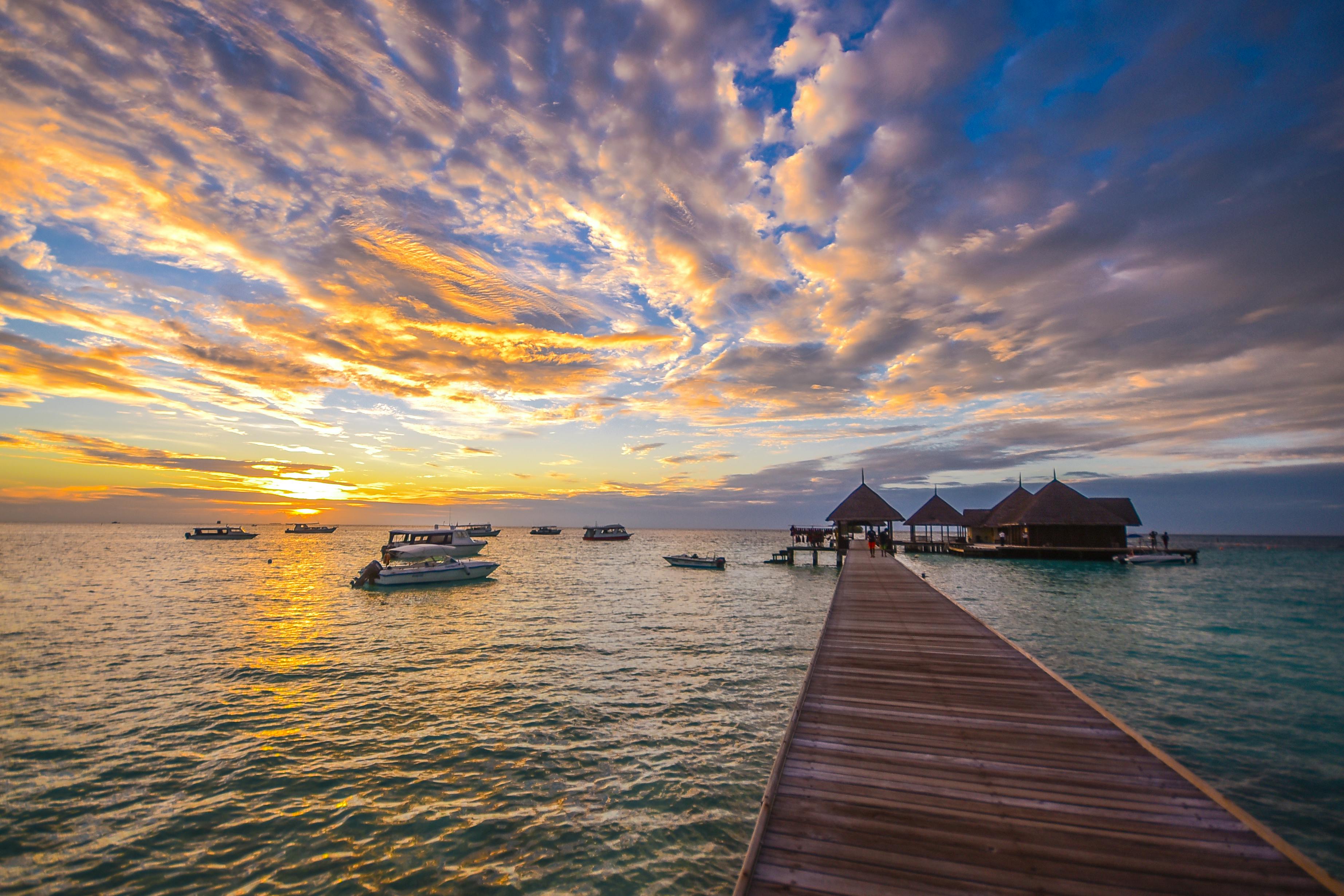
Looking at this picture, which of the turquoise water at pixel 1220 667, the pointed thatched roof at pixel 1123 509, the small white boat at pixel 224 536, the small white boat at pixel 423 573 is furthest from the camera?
the small white boat at pixel 224 536

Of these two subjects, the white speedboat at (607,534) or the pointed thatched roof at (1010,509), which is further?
the white speedboat at (607,534)

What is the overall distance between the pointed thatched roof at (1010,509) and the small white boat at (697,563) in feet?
97.9

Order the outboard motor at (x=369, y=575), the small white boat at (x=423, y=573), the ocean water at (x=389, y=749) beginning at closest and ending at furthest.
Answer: the ocean water at (x=389, y=749), the small white boat at (x=423, y=573), the outboard motor at (x=369, y=575)

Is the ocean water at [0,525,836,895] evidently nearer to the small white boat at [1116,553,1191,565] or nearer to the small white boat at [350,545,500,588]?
the small white boat at [350,545,500,588]

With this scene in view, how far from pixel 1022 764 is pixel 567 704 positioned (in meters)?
9.76

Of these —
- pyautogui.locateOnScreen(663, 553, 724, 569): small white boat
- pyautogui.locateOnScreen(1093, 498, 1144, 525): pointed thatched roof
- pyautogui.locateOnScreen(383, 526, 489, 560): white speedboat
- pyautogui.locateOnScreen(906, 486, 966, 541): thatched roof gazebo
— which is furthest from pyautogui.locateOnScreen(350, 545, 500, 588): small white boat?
pyautogui.locateOnScreen(1093, 498, 1144, 525): pointed thatched roof

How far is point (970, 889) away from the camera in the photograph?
4.28 meters

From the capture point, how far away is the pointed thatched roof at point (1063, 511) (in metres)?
48.3

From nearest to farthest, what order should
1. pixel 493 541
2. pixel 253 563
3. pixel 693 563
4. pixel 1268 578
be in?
pixel 1268 578, pixel 693 563, pixel 253 563, pixel 493 541

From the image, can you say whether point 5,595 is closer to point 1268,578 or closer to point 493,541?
point 1268,578

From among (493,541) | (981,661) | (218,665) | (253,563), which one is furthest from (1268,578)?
(493,541)

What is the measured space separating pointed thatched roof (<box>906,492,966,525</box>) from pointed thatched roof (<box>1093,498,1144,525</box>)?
1289 centimetres

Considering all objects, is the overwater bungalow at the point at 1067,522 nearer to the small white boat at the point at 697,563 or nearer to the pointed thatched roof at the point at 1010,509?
the pointed thatched roof at the point at 1010,509

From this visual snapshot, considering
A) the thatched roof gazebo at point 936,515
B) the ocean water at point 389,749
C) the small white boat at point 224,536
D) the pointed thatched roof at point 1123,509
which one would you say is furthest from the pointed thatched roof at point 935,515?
the small white boat at point 224,536
